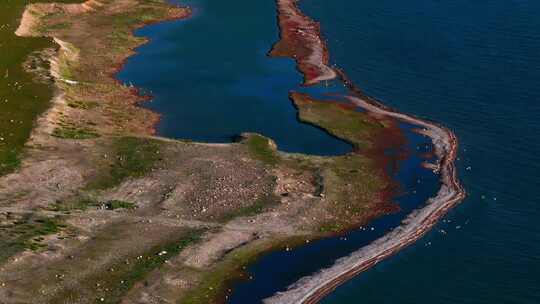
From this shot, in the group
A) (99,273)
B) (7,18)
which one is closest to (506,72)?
(99,273)

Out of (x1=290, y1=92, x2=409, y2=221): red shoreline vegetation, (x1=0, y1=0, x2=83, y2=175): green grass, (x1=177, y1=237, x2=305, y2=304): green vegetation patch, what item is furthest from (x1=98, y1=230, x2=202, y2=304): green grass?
(x1=0, y1=0, x2=83, y2=175): green grass

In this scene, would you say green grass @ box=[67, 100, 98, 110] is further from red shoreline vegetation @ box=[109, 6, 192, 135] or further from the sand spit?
the sand spit

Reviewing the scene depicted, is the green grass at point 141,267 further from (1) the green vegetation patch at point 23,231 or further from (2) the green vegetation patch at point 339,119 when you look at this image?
(2) the green vegetation patch at point 339,119

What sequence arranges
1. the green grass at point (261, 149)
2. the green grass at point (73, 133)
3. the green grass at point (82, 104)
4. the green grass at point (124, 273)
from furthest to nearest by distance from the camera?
the green grass at point (82, 104), the green grass at point (73, 133), the green grass at point (261, 149), the green grass at point (124, 273)

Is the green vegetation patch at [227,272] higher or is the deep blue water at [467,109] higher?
the deep blue water at [467,109]

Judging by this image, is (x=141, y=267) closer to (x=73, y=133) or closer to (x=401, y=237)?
(x=401, y=237)

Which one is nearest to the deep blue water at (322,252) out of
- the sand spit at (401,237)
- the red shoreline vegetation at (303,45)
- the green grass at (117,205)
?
the sand spit at (401,237)

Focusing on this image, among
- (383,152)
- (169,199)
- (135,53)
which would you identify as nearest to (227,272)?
(169,199)
